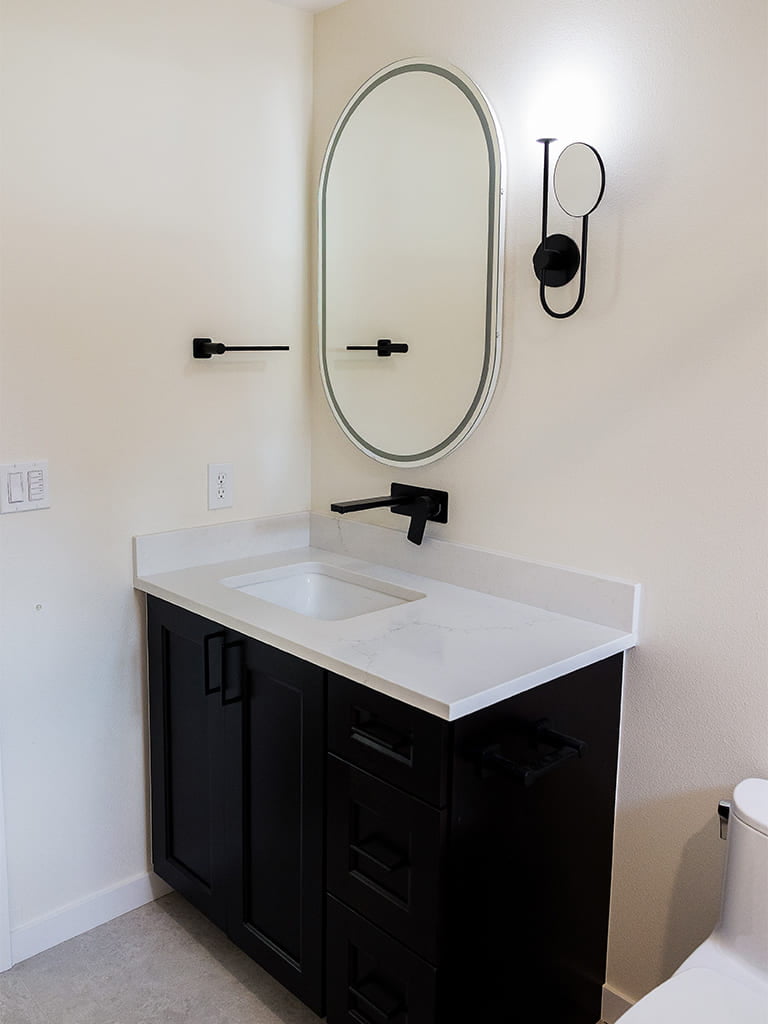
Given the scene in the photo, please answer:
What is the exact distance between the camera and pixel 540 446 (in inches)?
76.7

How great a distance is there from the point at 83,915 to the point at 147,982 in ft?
0.89

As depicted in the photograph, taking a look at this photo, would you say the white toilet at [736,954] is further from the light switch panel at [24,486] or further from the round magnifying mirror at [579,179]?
the light switch panel at [24,486]

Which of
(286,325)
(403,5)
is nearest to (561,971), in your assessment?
(286,325)

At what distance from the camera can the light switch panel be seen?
1.95 meters

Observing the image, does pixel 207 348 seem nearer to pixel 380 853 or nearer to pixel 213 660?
pixel 213 660

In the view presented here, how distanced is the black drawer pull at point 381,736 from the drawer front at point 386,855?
70mm

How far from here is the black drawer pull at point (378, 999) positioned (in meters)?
1.62

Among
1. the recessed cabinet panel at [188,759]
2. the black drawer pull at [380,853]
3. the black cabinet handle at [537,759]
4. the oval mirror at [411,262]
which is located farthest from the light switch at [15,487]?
the black cabinet handle at [537,759]

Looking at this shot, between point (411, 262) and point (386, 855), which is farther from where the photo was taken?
point (411, 262)

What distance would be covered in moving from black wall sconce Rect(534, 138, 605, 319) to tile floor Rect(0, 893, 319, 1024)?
1.65 metres

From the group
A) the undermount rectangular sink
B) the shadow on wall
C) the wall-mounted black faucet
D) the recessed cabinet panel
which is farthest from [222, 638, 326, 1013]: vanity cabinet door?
the shadow on wall

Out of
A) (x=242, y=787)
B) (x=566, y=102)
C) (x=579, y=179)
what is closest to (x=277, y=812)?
(x=242, y=787)

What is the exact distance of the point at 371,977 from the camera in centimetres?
169

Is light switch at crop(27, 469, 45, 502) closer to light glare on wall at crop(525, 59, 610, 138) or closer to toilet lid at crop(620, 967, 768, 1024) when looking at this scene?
light glare on wall at crop(525, 59, 610, 138)
